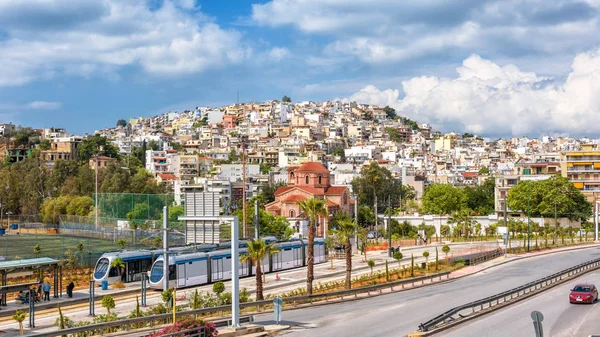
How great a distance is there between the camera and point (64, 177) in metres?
130

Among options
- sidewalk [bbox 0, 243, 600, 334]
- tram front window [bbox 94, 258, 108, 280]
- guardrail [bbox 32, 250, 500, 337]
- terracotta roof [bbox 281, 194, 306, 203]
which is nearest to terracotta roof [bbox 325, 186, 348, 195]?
terracotta roof [bbox 281, 194, 306, 203]

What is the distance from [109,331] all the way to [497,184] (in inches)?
4016

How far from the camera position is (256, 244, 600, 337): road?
89.1ft

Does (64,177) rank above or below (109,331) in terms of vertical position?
above

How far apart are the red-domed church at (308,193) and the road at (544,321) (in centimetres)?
6914

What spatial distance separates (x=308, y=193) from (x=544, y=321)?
7837 cm

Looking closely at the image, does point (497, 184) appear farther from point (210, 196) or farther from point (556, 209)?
point (210, 196)

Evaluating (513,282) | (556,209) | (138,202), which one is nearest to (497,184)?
(556,209)

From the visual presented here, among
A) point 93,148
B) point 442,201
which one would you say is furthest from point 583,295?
point 93,148

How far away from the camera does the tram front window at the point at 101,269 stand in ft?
139

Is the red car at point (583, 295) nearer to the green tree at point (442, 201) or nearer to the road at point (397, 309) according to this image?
the road at point (397, 309)

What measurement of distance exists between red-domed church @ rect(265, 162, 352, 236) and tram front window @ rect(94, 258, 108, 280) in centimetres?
6084

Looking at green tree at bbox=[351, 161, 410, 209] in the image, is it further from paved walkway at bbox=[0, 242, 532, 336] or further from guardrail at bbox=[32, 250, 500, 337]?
guardrail at bbox=[32, 250, 500, 337]

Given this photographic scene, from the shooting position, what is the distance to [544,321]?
29297 millimetres
